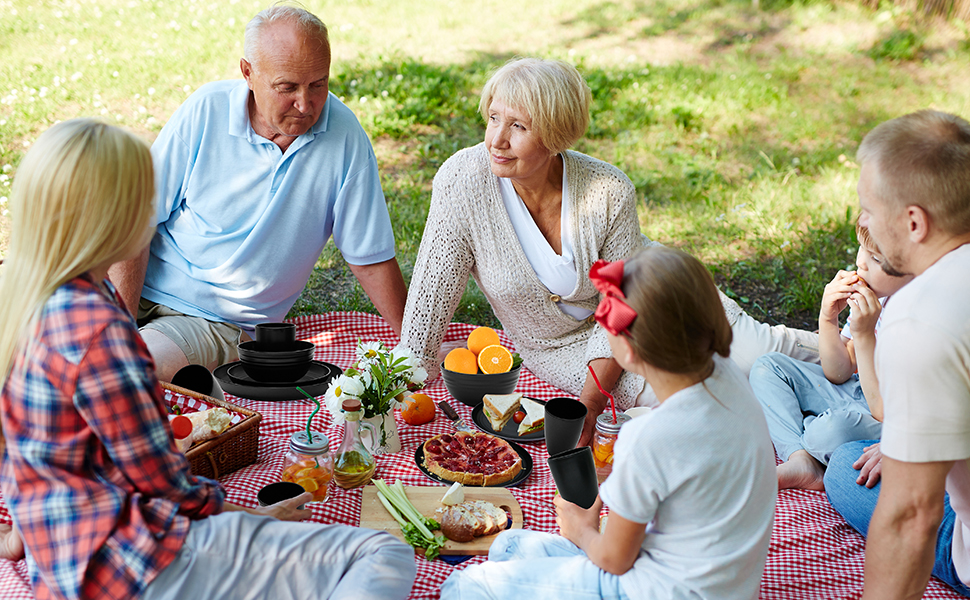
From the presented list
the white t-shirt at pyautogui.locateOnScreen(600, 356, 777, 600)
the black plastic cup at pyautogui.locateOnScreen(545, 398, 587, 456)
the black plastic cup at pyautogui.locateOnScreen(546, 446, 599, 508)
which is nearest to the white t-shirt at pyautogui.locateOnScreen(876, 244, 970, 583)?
the white t-shirt at pyautogui.locateOnScreen(600, 356, 777, 600)

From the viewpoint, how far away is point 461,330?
14.7ft

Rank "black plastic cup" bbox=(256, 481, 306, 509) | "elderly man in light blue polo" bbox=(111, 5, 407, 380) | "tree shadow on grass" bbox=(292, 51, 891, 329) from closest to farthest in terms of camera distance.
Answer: "black plastic cup" bbox=(256, 481, 306, 509) < "elderly man in light blue polo" bbox=(111, 5, 407, 380) < "tree shadow on grass" bbox=(292, 51, 891, 329)

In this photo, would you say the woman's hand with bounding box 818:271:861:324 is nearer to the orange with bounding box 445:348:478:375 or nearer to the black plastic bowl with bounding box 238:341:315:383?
the orange with bounding box 445:348:478:375

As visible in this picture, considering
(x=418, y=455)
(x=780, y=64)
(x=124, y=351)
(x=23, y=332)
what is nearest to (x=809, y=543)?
(x=418, y=455)

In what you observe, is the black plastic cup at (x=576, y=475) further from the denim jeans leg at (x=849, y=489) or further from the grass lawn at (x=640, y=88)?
the grass lawn at (x=640, y=88)

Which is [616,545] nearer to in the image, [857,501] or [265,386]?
[857,501]

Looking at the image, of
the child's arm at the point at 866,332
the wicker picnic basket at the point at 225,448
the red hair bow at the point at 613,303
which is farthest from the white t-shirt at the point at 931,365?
the wicker picnic basket at the point at 225,448

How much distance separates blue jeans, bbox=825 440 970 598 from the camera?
8.43 feet

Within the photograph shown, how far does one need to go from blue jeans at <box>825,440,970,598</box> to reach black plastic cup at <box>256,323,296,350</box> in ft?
7.66

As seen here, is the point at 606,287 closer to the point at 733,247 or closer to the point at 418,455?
the point at 418,455

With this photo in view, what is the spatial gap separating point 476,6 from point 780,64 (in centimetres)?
374

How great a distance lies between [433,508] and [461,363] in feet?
3.26

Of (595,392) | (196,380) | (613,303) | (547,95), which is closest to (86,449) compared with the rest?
(613,303)

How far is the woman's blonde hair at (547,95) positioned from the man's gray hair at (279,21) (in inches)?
32.7
